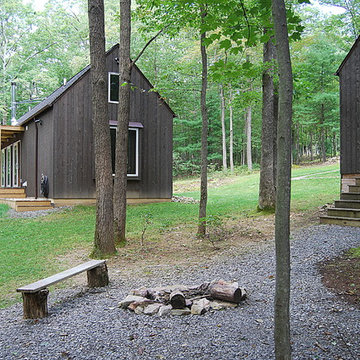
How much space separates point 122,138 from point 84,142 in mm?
6738

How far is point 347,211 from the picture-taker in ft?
26.6

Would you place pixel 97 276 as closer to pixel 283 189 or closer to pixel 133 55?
pixel 283 189

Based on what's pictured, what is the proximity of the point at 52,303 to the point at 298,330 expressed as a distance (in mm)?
2755

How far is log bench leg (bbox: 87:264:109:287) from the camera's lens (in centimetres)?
481

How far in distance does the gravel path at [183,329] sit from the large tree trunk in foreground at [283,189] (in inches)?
22.2

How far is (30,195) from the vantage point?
15781mm

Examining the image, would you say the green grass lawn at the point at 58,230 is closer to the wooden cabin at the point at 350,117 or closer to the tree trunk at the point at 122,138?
the tree trunk at the point at 122,138

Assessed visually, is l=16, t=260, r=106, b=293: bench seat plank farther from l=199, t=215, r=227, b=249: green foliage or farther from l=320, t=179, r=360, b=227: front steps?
l=320, t=179, r=360, b=227: front steps

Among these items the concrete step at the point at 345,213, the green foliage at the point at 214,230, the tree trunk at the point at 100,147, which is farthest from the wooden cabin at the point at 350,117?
the tree trunk at the point at 100,147

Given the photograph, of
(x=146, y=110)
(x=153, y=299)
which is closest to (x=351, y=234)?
(x=153, y=299)

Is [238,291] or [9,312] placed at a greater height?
[238,291]

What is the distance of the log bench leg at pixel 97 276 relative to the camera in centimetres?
481

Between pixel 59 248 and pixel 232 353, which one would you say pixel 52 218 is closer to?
pixel 59 248

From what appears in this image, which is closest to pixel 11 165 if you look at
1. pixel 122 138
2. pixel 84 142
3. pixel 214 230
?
pixel 84 142
